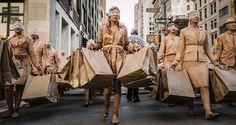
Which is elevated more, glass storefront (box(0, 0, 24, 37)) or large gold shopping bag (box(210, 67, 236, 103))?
glass storefront (box(0, 0, 24, 37))

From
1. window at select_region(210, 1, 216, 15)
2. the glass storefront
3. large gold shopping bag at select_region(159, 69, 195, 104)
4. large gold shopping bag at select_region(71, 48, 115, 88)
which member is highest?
A: window at select_region(210, 1, 216, 15)

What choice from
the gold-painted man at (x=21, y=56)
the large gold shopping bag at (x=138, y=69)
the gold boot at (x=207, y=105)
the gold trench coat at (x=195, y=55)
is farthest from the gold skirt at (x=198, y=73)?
the gold-painted man at (x=21, y=56)

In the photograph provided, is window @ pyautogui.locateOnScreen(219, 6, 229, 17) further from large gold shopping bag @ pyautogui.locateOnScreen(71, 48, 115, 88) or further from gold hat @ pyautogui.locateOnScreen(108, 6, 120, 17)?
large gold shopping bag @ pyautogui.locateOnScreen(71, 48, 115, 88)

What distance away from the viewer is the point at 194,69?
6.46 meters

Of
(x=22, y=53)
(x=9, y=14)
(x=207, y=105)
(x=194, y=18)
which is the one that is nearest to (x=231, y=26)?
(x=194, y=18)

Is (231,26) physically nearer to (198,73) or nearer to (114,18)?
(198,73)

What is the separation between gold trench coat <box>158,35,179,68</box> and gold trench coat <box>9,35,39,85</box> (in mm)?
3380

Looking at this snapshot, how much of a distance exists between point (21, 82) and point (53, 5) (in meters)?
10.3

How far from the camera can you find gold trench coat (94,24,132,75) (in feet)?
19.8

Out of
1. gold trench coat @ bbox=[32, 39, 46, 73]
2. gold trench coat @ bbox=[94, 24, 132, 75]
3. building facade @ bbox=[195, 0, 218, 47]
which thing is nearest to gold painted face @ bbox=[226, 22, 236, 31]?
gold trench coat @ bbox=[94, 24, 132, 75]

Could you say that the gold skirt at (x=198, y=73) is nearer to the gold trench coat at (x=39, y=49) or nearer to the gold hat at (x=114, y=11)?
the gold hat at (x=114, y=11)

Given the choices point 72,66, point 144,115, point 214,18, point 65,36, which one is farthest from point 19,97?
point 214,18

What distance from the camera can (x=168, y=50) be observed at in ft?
29.8

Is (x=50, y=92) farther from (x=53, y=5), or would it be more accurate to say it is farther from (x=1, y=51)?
(x=53, y=5)
